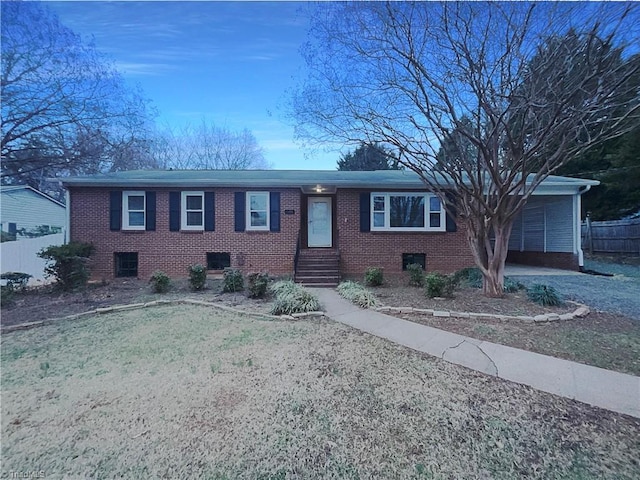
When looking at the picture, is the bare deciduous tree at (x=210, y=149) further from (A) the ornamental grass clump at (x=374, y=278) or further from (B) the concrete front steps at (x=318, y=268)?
(A) the ornamental grass clump at (x=374, y=278)

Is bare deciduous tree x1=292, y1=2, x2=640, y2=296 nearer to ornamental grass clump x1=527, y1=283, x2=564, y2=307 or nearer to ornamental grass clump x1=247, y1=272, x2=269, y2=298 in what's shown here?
ornamental grass clump x1=527, y1=283, x2=564, y2=307

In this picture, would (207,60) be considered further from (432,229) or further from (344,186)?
(432,229)

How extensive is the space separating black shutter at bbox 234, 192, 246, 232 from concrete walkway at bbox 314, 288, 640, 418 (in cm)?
612

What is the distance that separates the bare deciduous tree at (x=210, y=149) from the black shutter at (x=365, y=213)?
680 inches

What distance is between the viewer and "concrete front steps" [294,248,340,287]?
9.20 metres

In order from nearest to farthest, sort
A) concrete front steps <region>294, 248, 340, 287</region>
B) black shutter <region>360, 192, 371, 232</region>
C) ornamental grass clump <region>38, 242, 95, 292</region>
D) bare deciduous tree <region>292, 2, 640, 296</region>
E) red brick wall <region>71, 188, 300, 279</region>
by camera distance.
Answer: bare deciduous tree <region>292, 2, 640, 296</region> → ornamental grass clump <region>38, 242, 95, 292</region> → concrete front steps <region>294, 248, 340, 287</region> → red brick wall <region>71, 188, 300, 279</region> → black shutter <region>360, 192, 371, 232</region>

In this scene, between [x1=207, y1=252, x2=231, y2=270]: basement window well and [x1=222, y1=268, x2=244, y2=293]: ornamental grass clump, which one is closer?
[x1=222, y1=268, x2=244, y2=293]: ornamental grass clump

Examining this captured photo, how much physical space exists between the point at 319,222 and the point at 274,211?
1794mm

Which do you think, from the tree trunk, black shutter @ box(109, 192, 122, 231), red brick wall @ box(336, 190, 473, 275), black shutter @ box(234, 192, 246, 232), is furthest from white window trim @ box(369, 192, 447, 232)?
black shutter @ box(109, 192, 122, 231)

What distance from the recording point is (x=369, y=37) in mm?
6605

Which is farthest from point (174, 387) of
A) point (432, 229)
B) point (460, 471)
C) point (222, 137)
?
point (222, 137)

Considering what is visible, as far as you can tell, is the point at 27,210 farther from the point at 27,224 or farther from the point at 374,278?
the point at 374,278

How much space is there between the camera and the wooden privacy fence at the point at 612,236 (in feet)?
44.1

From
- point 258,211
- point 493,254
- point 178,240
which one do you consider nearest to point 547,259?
point 493,254
